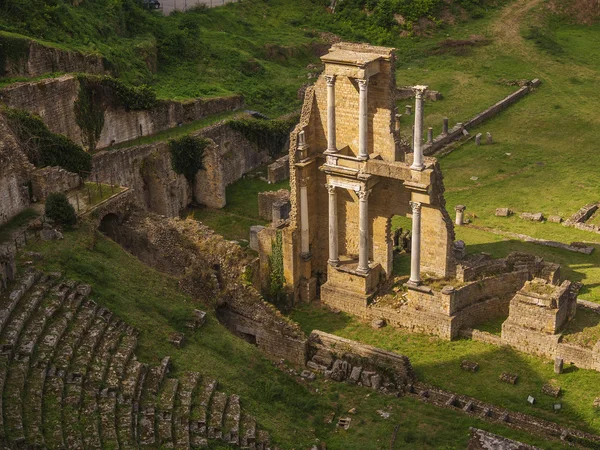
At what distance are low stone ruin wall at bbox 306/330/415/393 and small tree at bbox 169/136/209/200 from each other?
16.2 metres

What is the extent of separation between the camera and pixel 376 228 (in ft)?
117

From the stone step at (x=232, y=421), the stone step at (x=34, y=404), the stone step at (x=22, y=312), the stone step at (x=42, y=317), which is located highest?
the stone step at (x=22, y=312)

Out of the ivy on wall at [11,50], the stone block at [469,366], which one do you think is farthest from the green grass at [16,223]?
the stone block at [469,366]

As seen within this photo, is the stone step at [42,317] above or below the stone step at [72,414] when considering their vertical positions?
above

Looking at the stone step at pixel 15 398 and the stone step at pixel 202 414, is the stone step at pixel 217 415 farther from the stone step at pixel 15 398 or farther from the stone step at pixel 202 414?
the stone step at pixel 15 398

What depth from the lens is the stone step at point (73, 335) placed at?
1018 inches

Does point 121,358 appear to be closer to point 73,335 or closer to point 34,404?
point 73,335

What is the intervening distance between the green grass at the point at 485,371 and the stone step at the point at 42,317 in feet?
30.8

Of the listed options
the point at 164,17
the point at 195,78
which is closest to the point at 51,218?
the point at 195,78

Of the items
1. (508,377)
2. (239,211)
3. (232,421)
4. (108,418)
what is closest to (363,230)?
(508,377)

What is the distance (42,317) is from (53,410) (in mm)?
4315

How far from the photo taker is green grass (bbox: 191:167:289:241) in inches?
1699

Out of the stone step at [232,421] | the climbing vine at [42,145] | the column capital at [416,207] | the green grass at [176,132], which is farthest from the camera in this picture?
the green grass at [176,132]

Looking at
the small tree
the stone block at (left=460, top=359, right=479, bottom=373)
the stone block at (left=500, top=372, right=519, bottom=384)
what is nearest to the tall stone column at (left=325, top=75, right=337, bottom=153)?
the stone block at (left=460, top=359, right=479, bottom=373)
